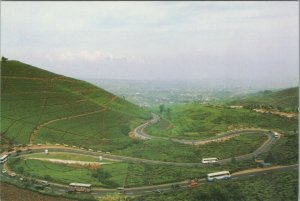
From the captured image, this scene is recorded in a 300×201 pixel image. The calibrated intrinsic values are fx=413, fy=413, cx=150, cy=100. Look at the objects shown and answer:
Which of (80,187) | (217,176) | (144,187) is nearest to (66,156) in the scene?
(80,187)

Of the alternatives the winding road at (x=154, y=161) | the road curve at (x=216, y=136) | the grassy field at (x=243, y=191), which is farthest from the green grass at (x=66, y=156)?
the grassy field at (x=243, y=191)

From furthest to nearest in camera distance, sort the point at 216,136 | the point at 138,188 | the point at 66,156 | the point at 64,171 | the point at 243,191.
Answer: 1. the point at 216,136
2. the point at 66,156
3. the point at 64,171
4. the point at 138,188
5. the point at 243,191

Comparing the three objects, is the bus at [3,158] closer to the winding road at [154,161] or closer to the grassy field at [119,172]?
the winding road at [154,161]

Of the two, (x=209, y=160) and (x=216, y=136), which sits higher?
(x=216, y=136)

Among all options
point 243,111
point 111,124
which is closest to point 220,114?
point 243,111

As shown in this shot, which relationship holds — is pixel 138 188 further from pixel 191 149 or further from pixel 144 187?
pixel 191 149

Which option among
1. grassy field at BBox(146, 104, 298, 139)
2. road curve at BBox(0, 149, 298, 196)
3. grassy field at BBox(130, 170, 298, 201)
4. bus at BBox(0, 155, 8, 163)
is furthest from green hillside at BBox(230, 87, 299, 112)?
bus at BBox(0, 155, 8, 163)
